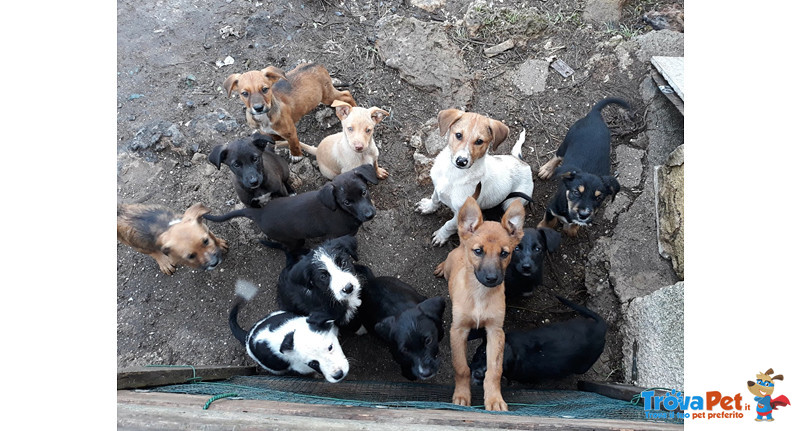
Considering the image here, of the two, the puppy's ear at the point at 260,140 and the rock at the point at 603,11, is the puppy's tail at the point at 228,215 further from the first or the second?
the rock at the point at 603,11

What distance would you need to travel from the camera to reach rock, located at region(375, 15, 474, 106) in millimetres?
6371

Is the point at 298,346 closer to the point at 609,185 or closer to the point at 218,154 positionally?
the point at 218,154

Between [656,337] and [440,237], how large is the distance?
2.53 metres

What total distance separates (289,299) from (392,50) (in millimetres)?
4257

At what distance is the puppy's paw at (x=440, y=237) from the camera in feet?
17.2

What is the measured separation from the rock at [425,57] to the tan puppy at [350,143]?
55.4 inches

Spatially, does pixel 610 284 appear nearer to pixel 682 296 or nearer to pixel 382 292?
pixel 682 296

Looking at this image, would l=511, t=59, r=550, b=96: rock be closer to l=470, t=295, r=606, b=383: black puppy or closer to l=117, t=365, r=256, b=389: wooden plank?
l=470, t=295, r=606, b=383: black puppy

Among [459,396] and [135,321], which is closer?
[459,396]

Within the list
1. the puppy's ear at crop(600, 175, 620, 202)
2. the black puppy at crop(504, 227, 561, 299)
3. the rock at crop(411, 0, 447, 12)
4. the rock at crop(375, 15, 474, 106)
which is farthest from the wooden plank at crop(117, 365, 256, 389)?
the rock at crop(411, 0, 447, 12)

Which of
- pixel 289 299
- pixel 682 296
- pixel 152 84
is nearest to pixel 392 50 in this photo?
pixel 152 84

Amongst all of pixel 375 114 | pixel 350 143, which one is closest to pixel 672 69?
pixel 375 114

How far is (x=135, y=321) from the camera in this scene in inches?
201

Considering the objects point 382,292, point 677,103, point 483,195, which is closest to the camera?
point 382,292
